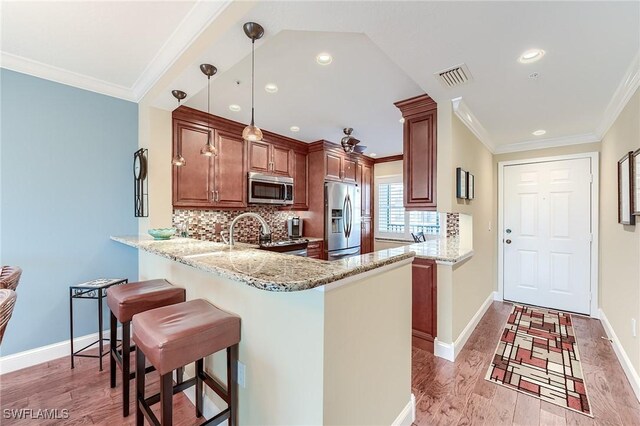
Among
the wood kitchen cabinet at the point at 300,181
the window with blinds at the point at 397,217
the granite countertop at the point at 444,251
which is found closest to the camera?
the granite countertop at the point at 444,251

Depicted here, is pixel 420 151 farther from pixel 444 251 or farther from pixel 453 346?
pixel 453 346

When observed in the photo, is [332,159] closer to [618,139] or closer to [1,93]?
[618,139]

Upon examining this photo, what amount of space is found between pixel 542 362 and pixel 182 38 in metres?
3.78

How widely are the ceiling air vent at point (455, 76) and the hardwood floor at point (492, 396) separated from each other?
7.53 ft

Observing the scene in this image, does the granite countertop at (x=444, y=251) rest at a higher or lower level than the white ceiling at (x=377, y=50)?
lower

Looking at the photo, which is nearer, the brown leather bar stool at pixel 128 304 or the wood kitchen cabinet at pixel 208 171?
the brown leather bar stool at pixel 128 304

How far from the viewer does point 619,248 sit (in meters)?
2.55

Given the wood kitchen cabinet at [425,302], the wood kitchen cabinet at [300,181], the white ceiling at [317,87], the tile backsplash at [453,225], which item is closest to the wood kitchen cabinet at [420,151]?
the white ceiling at [317,87]

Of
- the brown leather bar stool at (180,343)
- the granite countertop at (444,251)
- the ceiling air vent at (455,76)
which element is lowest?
the brown leather bar stool at (180,343)

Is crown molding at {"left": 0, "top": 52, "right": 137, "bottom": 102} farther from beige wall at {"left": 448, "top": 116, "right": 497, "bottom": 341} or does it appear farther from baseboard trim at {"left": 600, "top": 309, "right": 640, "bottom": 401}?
baseboard trim at {"left": 600, "top": 309, "right": 640, "bottom": 401}

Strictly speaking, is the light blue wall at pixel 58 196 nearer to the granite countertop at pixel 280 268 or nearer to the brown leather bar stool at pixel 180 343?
the granite countertop at pixel 280 268

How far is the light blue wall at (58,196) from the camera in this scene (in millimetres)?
2172

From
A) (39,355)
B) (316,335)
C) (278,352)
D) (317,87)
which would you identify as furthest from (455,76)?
(39,355)

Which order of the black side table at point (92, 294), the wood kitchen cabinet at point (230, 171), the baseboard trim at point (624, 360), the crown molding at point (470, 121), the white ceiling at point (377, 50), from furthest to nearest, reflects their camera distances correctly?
1. the wood kitchen cabinet at point (230, 171)
2. the crown molding at point (470, 121)
3. the black side table at point (92, 294)
4. the baseboard trim at point (624, 360)
5. the white ceiling at point (377, 50)
